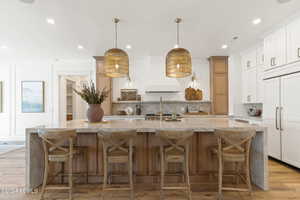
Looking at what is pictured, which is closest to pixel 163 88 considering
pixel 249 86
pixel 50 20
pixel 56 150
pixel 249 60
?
pixel 249 86

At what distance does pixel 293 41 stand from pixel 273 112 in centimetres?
138

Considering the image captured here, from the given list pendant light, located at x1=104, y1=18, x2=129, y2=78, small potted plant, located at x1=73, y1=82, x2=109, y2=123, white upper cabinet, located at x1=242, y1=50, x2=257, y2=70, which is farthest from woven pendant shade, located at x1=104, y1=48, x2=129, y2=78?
white upper cabinet, located at x1=242, y1=50, x2=257, y2=70

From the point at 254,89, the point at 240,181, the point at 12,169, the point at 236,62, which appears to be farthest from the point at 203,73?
the point at 12,169

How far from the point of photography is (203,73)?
5.92m

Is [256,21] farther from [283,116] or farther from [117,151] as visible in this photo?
[117,151]

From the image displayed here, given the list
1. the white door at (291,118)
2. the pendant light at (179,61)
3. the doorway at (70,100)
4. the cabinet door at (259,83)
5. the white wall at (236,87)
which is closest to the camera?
the pendant light at (179,61)

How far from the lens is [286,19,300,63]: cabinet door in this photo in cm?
316

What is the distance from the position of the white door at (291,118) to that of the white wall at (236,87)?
81.7 inches

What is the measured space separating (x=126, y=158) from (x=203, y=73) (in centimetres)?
445

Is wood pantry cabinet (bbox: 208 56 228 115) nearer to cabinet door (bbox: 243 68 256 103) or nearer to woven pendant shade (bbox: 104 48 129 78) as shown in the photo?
cabinet door (bbox: 243 68 256 103)

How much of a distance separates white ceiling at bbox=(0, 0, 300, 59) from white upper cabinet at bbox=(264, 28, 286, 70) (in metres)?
0.22

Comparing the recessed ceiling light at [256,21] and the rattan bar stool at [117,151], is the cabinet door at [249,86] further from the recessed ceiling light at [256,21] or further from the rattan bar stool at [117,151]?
the rattan bar stool at [117,151]

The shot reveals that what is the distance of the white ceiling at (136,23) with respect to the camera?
111 inches

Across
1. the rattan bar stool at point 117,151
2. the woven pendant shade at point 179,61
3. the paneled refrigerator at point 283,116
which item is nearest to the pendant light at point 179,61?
the woven pendant shade at point 179,61
